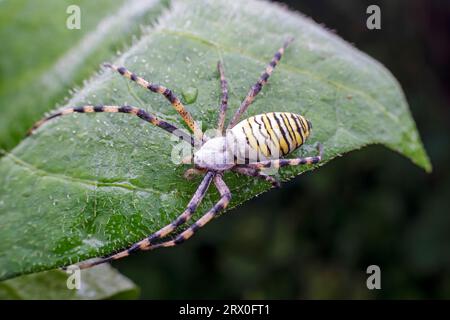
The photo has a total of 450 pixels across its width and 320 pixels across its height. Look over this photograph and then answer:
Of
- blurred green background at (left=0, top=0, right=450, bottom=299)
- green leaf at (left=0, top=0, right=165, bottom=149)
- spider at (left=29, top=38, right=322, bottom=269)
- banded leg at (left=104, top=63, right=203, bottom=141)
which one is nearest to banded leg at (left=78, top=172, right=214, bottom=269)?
spider at (left=29, top=38, right=322, bottom=269)

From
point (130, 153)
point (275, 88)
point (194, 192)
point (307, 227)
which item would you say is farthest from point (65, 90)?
point (307, 227)

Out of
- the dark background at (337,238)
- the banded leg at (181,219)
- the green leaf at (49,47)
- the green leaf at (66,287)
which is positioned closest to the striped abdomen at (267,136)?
the banded leg at (181,219)

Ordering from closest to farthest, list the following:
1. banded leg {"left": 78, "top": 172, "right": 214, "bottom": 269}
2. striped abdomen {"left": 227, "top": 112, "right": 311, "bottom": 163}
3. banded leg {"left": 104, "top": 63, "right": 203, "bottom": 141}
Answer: banded leg {"left": 78, "top": 172, "right": 214, "bottom": 269}
banded leg {"left": 104, "top": 63, "right": 203, "bottom": 141}
striped abdomen {"left": 227, "top": 112, "right": 311, "bottom": 163}


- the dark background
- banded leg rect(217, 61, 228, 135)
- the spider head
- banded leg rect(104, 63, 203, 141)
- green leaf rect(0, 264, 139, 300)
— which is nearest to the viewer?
green leaf rect(0, 264, 139, 300)

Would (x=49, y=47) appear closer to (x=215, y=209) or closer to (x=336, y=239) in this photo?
(x=215, y=209)

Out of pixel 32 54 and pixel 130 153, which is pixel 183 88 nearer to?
pixel 130 153

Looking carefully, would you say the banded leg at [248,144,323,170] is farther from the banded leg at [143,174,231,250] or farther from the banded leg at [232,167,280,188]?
the banded leg at [143,174,231,250]

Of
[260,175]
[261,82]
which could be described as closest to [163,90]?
[261,82]
